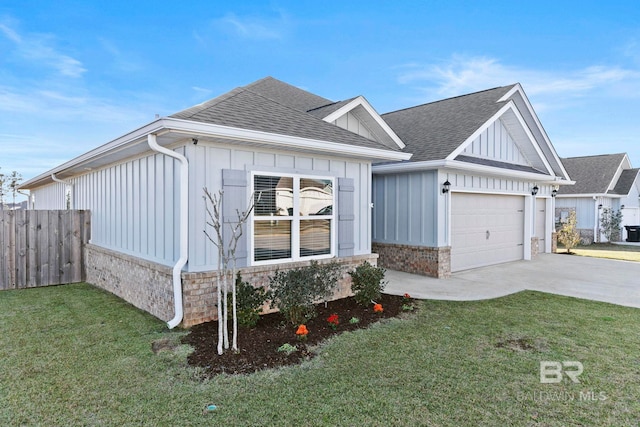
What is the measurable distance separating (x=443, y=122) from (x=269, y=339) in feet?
28.9

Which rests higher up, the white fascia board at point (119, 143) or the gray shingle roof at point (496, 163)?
the gray shingle roof at point (496, 163)

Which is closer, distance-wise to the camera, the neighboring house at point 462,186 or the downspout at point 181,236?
the downspout at point 181,236

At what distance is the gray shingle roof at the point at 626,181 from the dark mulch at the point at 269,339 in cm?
2174

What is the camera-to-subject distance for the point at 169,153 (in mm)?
5000

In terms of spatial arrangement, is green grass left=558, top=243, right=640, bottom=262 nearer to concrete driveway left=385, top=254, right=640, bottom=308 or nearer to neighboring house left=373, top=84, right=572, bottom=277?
concrete driveway left=385, top=254, right=640, bottom=308

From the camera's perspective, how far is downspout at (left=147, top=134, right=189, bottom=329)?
16.5 feet

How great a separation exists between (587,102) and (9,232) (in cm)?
2486


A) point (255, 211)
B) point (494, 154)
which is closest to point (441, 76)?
point (494, 154)

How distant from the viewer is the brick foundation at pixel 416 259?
9023mm

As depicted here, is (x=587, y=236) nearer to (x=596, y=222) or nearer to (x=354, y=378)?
(x=596, y=222)

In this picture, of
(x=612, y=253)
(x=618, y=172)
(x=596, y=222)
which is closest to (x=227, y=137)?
(x=612, y=253)

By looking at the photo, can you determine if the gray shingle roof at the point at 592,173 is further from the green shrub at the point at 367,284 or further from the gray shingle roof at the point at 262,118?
the green shrub at the point at 367,284

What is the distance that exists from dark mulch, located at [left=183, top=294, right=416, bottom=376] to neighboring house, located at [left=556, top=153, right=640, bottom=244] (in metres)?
19.0

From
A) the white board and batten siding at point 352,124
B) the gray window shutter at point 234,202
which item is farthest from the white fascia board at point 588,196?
the gray window shutter at point 234,202
